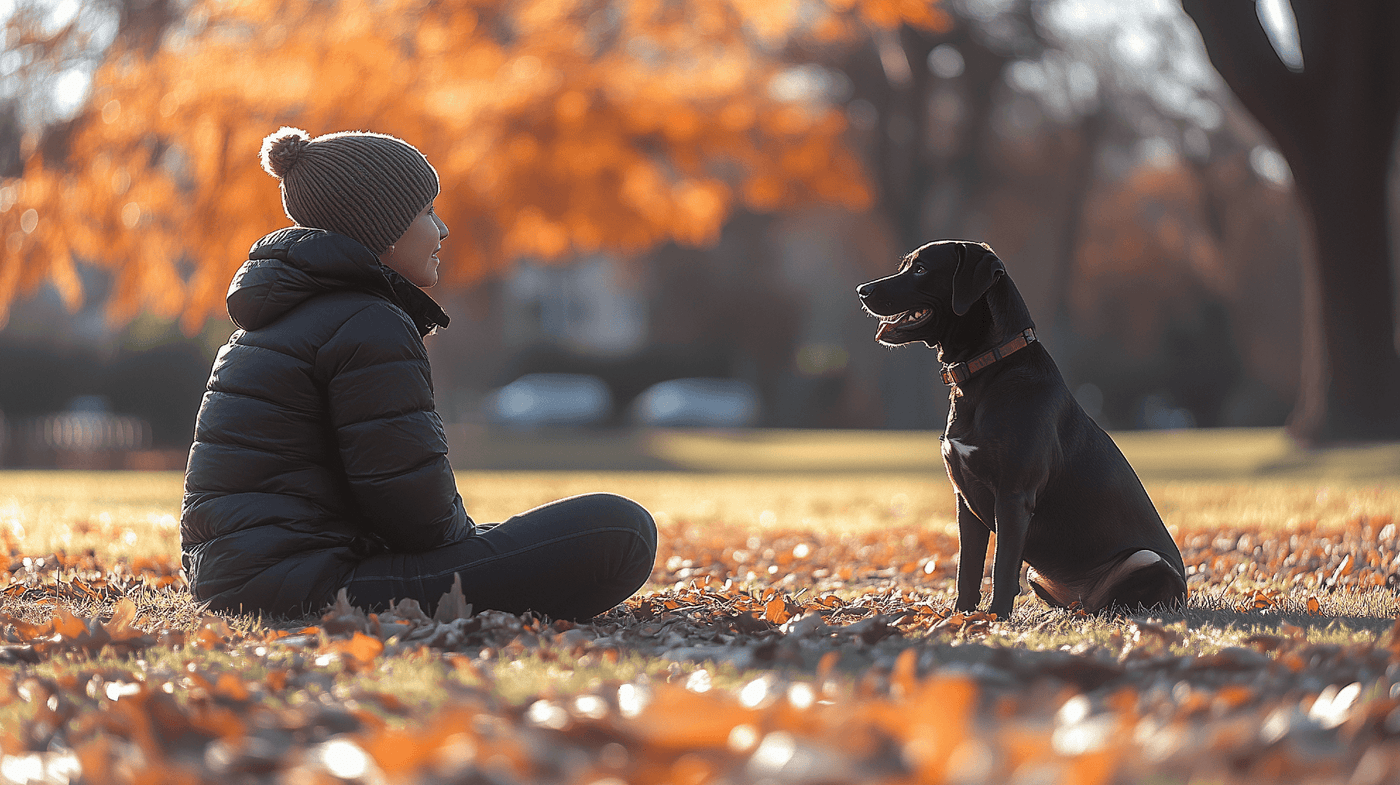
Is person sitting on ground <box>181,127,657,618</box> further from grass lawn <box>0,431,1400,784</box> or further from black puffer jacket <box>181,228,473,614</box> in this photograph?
grass lawn <box>0,431,1400,784</box>

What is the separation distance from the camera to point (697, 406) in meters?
31.7

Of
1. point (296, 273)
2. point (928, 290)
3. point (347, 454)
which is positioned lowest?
point (347, 454)

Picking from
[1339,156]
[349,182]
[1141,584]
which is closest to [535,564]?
[349,182]

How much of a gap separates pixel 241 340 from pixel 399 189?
717mm

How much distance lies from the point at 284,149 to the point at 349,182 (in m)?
0.25

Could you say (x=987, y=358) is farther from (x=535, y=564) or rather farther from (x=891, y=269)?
(x=891, y=269)

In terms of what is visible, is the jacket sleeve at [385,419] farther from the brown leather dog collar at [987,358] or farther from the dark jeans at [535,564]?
the brown leather dog collar at [987,358]

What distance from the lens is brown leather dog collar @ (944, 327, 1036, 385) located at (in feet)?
13.1

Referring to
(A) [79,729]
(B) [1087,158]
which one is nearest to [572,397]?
(B) [1087,158]

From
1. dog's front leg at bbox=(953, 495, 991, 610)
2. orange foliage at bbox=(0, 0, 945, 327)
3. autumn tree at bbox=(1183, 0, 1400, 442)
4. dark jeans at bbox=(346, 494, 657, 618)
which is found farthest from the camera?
orange foliage at bbox=(0, 0, 945, 327)

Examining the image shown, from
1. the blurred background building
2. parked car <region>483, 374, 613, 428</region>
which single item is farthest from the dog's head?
parked car <region>483, 374, 613, 428</region>

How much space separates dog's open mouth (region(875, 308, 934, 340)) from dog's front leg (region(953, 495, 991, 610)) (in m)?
0.69

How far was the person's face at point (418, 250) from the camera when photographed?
375 cm

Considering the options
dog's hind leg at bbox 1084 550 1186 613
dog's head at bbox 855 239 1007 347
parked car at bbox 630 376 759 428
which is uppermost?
dog's head at bbox 855 239 1007 347
